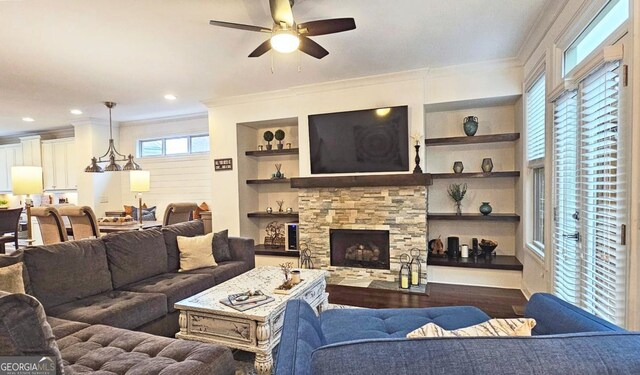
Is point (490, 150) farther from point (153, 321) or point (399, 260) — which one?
point (153, 321)

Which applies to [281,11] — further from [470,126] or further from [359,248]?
[359,248]

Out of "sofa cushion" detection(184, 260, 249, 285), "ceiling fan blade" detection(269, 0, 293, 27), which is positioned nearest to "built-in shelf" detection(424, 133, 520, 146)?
"ceiling fan blade" detection(269, 0, 293, 27)

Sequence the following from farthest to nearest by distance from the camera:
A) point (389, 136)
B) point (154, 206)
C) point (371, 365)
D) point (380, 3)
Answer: point (154, 206)
point (389, 136)
point (380, 3)
point (371, 365)

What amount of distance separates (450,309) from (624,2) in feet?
6.36

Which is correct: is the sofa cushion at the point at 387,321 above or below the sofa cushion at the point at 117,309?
above

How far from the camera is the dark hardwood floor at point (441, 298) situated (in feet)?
11.4

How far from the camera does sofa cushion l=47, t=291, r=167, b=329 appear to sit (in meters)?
2.29

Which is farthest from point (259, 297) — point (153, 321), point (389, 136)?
point (389, 136)

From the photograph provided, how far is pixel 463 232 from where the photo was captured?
15.1 ft

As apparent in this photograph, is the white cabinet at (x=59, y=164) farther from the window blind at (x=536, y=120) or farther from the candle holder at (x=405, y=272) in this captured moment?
the window blind at (x=536, y=120)

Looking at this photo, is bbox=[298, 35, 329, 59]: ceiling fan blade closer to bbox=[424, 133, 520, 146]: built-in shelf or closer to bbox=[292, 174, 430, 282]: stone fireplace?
bbox=[292, 174, 430, 282]: stone fireplace

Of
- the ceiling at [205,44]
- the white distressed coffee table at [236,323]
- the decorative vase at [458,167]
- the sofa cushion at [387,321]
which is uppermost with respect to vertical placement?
the ceiling at [205,44]

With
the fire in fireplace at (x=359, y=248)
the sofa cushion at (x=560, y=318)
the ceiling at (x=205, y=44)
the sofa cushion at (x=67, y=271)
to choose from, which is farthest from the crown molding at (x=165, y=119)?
the sofa cushion at (x=560, y=318)

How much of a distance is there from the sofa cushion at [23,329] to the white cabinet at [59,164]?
23.2 ft
